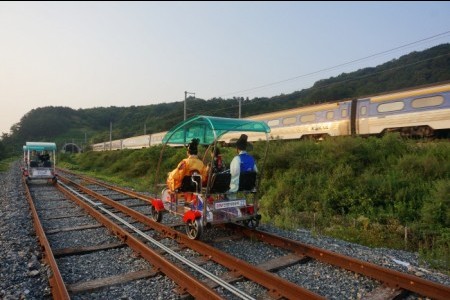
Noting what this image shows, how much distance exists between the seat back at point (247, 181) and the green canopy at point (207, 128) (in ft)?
3.23

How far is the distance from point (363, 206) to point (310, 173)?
3060 millimetres

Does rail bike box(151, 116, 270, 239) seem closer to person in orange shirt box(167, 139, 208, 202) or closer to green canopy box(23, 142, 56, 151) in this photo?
person in orange shirt box(167, 139, 208, 202)

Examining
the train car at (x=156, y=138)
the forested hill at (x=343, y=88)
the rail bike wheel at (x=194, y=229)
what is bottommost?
the rail bike wheel at (x=194, y=229)

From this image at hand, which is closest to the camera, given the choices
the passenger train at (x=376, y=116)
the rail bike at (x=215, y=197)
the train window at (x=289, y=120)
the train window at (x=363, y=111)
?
the rail bike at (x=215, y=197)

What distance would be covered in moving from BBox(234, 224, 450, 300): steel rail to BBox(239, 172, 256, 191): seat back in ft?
3.61

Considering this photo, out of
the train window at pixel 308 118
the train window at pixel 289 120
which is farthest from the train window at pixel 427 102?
the train window at pixel 289 120

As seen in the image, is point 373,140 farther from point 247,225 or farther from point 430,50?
point 430,50

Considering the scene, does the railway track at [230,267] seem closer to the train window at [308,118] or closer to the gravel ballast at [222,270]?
the gravel ballast at [222,270]

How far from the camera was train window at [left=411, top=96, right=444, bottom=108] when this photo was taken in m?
14.1

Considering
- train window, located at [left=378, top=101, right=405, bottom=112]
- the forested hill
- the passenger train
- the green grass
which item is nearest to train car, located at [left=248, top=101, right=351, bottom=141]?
the passenger train

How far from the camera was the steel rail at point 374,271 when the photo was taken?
4.45m

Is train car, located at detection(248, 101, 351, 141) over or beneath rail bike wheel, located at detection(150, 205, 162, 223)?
→ over

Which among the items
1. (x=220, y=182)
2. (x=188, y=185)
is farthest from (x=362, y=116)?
(x=220, y=182)

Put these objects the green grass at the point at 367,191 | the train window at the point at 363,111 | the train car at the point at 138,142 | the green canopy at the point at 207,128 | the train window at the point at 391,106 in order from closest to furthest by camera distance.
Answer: the green canopy at the point at 207,128 < the green grass at the point at 367,191 < the train window at the point at 391,106 < the train window at the point at 363,111 < the train car at the point at 138,142
